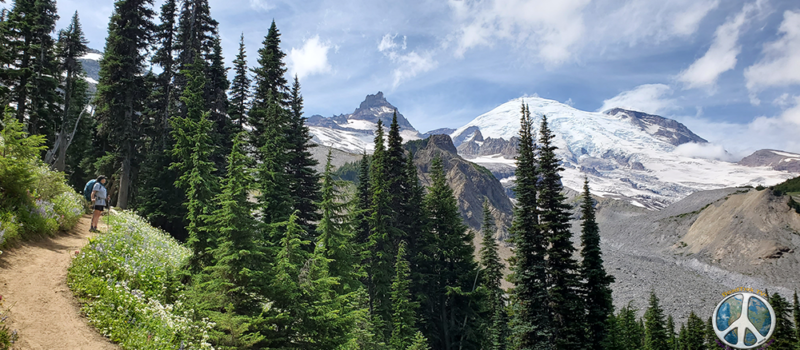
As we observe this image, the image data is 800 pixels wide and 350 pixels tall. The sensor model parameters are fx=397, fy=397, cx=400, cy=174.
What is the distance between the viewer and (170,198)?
82.5 feet

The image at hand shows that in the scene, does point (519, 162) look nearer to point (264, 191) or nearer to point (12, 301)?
point (264, 191)

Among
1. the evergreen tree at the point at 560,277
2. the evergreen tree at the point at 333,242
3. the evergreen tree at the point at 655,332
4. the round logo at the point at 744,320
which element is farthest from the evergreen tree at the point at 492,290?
the round logo at the point at 744,320

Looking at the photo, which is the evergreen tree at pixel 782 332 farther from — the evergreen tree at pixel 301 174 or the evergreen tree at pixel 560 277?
the evergreen tree at pixel 301 174

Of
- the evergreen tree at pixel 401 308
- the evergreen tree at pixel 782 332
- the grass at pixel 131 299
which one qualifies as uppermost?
the grass at pixel 131 299

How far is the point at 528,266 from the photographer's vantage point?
1059 inches

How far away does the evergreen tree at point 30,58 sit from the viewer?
103 ft

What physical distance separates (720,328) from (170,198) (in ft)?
89.3

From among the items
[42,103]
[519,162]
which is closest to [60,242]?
[519,162]

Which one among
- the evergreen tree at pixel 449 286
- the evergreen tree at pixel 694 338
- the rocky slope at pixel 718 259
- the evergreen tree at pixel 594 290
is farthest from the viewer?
the rocky slope at pixel 718 259

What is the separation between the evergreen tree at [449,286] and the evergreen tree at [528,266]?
28.0 ft

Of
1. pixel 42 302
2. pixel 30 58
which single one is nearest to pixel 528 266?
pixel 42 302

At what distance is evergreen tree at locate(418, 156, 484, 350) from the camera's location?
117 ft

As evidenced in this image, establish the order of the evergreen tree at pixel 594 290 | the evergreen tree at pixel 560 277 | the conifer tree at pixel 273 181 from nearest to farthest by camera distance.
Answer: the conifer tree at pixel 273 181 < the evergreen tree at pixel 560 277 < the evergreen tree at pixel 594 290

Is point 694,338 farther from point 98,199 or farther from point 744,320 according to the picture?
point 98,199
